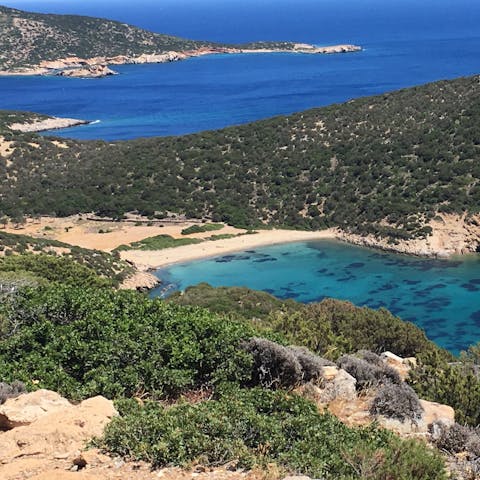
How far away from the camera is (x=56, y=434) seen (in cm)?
782

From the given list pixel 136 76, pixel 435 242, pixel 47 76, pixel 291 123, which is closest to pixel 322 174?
pixel 291 123

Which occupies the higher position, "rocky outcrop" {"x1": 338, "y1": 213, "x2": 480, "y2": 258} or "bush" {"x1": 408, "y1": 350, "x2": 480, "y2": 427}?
"bush" {"x1": 408, "y1": 350, "x2": 480, "y2": 427}

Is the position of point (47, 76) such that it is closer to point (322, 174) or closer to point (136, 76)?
point (136, 76)

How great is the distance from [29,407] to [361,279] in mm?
31797

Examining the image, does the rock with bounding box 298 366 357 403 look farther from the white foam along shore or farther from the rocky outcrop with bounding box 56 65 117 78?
the rocky outcrop with bounding box 56 65 117 78

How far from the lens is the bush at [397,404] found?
9.70 m

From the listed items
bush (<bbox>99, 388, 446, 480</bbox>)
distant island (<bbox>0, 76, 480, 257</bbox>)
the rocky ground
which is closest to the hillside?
distant island (<bbox>0, 76, 480, 257</bbox>)

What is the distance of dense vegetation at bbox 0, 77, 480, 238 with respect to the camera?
159ft

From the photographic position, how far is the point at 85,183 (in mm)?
57062

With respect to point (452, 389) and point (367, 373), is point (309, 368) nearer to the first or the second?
point (367, 373)

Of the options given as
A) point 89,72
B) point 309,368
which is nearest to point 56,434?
point 309,368

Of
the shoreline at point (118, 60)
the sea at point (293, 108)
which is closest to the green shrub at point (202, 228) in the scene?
the sea at point (293, 108)

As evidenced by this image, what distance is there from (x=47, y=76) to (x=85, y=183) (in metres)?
106

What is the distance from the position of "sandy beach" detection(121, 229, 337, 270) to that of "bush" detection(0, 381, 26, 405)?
31.4 meters
